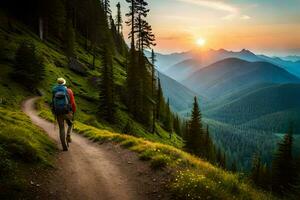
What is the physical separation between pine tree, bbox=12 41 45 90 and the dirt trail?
114 feet

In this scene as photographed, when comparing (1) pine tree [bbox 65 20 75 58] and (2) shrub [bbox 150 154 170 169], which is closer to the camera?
(2) shrub [bbox 150 154 170 169]

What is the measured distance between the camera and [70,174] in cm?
1013

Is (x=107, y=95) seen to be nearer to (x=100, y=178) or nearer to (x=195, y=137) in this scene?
(x=195, y=137)

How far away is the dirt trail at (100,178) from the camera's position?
27.8ft

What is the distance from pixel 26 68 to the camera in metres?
45.0

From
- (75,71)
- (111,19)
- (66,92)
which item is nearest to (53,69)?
(75,71)

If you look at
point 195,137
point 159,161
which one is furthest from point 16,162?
point 195,137

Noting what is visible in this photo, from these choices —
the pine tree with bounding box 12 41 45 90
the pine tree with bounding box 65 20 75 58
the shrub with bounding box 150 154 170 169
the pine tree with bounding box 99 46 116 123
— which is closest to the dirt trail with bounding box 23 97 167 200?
the shrub with bounding box 150 154 170 169

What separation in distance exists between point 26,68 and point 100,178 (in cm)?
4003

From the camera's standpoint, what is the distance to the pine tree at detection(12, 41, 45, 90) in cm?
4438

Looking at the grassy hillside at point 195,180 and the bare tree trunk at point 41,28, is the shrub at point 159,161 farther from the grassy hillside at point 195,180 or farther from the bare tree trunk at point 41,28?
the bare tree trunk at point 41,28

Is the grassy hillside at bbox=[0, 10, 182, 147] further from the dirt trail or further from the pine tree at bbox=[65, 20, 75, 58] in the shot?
the dirt trail

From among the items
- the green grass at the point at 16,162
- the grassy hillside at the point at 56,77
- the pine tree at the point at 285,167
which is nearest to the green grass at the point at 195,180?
the green grass at the point at 16,162

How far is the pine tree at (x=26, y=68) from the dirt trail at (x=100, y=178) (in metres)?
34.9
